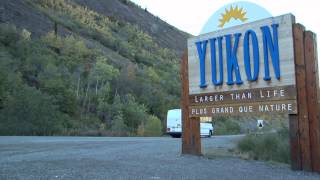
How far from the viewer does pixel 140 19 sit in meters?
117

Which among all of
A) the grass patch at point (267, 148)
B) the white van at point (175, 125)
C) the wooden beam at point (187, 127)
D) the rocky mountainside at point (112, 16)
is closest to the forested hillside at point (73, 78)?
the rocky mountainside at point (112, 16)

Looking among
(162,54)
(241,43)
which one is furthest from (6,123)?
(162,54)

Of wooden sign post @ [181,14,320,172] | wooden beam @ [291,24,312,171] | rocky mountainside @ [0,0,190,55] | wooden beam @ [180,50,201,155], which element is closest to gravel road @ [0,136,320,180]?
wooden beam @ [291,24,312,171]

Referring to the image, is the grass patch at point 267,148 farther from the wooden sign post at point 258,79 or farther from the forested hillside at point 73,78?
the forested hillside at point 73,78

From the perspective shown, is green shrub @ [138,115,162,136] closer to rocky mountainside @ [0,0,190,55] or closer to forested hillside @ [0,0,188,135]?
forested hillside @ [0,0,188,135]

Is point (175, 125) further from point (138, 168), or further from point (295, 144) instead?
point (138, 168)

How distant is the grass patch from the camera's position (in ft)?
56.1

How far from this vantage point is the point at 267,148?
1866 centimetres

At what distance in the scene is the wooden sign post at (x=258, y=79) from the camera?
12.7 meters

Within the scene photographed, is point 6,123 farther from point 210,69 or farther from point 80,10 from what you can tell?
point 80,10

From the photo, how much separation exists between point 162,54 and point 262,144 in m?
72.6

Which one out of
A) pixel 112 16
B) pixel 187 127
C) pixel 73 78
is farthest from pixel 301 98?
pixel 112 16

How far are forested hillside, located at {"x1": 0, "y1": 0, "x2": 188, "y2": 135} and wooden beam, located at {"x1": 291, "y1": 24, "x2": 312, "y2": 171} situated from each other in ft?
88.1

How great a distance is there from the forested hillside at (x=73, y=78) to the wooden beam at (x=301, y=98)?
26857 millimetres
